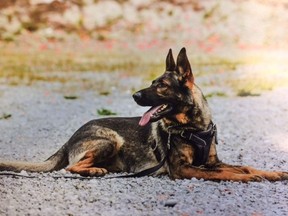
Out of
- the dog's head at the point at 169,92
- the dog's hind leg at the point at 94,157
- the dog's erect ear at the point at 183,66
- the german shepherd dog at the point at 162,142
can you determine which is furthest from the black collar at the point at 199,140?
the dog's hind leg at the point at 94,157

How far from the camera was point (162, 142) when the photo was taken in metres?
3.57

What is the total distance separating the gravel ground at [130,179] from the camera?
3035 mm

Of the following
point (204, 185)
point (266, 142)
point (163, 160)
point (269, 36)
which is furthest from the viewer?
point (269, 36)

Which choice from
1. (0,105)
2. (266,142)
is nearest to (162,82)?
(266,142)

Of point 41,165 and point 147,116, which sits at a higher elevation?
point 147,116

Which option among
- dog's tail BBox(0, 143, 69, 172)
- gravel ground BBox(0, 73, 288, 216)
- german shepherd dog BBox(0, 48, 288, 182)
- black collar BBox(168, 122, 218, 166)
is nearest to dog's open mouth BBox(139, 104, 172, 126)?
german shepherd dog BBox(0, 48, 288, 182)

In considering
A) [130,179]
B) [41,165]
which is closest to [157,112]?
[130,179]

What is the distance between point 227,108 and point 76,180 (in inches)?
66.5

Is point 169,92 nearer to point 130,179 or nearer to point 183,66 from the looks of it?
point 183,66

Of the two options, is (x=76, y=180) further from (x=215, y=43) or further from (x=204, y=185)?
(x=215, y=43)

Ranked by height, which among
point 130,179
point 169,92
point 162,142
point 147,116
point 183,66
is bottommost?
point 130,179

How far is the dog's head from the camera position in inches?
131

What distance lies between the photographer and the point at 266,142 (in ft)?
13.3

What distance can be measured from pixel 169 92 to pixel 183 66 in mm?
154
